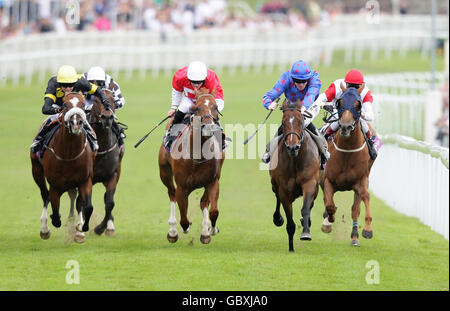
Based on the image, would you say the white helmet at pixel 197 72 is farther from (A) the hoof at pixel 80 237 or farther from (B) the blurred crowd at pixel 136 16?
(B) the blurred crowd at pixel 136 16

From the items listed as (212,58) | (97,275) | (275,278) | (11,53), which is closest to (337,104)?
(275,278)

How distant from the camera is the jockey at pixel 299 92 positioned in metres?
12.5

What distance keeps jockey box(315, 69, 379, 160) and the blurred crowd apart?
1749 centimetres

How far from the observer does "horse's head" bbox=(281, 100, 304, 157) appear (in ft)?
38.5

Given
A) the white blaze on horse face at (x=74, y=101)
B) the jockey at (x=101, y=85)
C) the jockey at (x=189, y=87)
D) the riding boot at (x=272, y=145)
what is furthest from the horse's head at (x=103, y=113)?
the riding boot at (x=272, y=145)

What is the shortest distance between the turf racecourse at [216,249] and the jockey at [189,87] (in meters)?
1.40

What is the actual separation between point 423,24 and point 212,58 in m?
11.3

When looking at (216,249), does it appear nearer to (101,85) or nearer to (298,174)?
(298,174)

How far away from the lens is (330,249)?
12.8m

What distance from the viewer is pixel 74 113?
11961 mm

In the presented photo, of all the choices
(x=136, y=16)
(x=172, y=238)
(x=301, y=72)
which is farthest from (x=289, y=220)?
(x=136, y=16)

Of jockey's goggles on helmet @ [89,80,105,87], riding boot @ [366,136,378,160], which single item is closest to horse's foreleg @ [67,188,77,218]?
jockey's goggles on helmet @ [89,80,105,87]

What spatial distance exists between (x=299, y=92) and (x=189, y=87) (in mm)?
1287
